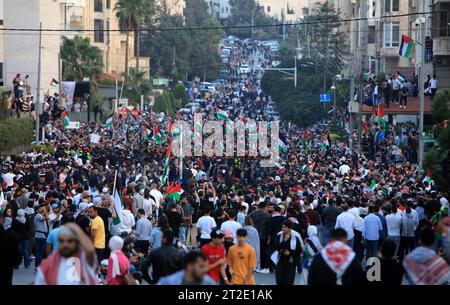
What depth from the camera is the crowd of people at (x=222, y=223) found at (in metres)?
13.1

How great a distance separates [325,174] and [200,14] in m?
149

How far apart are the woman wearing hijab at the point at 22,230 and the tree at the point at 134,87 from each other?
76.7m

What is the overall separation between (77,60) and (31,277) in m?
66.7

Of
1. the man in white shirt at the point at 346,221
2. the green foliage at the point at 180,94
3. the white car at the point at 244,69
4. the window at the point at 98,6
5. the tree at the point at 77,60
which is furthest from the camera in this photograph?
the white car at the point at 244,69

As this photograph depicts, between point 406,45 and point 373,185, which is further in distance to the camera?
point 406,45

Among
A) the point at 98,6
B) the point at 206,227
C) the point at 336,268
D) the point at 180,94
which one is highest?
the point at 98,6

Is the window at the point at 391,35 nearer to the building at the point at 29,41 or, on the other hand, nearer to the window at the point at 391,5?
the window at the point at 391,5

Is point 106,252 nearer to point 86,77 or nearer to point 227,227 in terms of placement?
point 227,227

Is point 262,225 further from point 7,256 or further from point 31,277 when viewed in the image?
point 7,256

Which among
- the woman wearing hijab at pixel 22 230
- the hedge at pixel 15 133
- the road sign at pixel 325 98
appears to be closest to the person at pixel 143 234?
the woman wearing hijab at pixel 22 230

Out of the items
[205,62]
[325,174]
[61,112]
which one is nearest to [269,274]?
[325,174]

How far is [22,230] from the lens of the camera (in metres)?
23.1

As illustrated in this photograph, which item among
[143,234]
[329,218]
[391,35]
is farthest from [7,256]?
[391,35]

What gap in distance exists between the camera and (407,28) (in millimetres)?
78000
